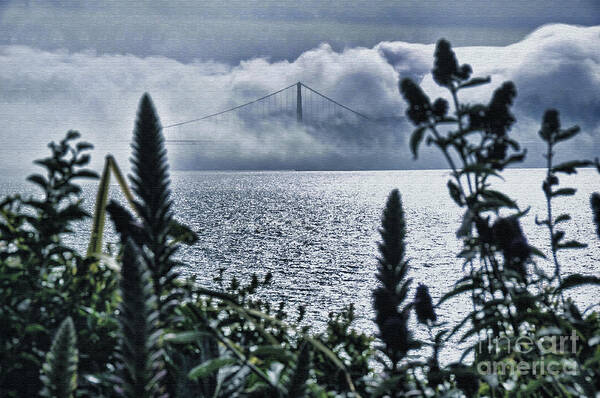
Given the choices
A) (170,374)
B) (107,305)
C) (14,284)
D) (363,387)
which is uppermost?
(14,284)

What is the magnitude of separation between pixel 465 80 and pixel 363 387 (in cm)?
163

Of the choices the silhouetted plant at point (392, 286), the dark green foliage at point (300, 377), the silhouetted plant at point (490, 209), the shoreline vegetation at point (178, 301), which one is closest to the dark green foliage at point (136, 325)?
the shoreline vegetation at point (178, 301)

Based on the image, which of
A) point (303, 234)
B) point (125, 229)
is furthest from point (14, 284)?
point (303, 234)

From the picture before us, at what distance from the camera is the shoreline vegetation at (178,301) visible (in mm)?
959

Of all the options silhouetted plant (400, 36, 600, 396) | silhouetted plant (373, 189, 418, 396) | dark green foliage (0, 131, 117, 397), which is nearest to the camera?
silhouetted plant (373, 189, 418, 396)

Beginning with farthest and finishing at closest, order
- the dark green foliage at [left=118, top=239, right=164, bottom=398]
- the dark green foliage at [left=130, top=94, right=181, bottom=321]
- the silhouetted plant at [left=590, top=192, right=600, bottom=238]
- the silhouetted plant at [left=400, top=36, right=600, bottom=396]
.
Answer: the silhouetted plant at [left=590, top=192, right=600, bottom=238]
the silhouetted plant at [left=400, top=36, right=600, bottom=396]
the dark green foliage at [left=130, top=94, right=181, bottom=321]
the dark green foliage at [left=118, top=239, right=164, bottom=398]

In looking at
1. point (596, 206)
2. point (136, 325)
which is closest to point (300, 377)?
point (136, 325)

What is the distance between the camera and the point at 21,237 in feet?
6.92

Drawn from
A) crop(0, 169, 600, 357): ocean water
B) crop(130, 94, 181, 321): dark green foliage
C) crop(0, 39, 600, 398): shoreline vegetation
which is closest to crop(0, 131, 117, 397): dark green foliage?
crop(0, 39, 600, 398): shoreline vegetation

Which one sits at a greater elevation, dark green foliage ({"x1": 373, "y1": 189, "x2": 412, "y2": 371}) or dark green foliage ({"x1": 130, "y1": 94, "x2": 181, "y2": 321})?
dark green foliage ({"x1": 130, "y1": 94, "x2": 181, "y2": 321})

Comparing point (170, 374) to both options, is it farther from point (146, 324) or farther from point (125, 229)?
point (146, 324)

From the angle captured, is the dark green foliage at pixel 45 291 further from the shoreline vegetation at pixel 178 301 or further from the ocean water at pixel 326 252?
the ocean water at pixel 326 252

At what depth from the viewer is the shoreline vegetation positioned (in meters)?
0.96

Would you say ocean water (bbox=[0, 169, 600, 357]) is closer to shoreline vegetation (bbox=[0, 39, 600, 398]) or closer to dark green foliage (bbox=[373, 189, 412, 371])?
shoreline vegetation (bbox=[0, 39, 600, 398])
